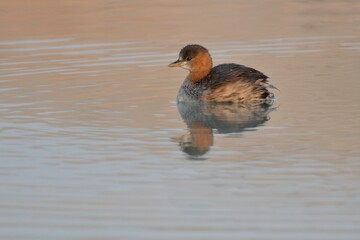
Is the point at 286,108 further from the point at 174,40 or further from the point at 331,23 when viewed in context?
the point at 331,23

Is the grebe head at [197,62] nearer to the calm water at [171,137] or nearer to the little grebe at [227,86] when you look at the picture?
the little grebe at [227,86]

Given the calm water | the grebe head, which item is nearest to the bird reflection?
the calm water

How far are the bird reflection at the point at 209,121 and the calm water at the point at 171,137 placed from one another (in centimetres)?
2

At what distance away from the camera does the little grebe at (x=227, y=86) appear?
1321 cm

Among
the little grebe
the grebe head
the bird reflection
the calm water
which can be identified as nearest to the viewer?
the calm water

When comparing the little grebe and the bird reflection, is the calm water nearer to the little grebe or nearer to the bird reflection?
the bird reflection

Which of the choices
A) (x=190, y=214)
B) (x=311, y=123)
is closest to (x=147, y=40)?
(x=311, y=123)

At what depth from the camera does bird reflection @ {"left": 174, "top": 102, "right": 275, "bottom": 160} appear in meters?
10.7

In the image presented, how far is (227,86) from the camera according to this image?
13242 millimetres

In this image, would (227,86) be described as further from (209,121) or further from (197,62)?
(209,121)

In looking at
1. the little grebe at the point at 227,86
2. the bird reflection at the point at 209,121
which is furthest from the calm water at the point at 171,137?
the little grebe at the point at 227,86

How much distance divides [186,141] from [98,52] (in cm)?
667

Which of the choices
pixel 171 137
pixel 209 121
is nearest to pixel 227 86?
pixel 209 121

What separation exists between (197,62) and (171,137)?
9.85 feet
